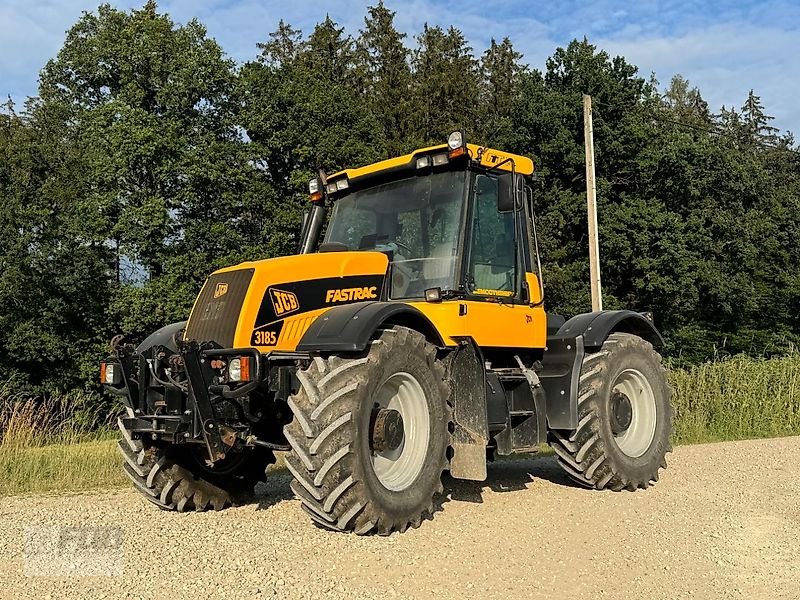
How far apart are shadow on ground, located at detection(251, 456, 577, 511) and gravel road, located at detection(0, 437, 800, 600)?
0.17ft

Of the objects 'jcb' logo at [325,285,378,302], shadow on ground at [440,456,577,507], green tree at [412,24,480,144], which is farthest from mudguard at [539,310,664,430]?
green tree at [412,24,480,144]

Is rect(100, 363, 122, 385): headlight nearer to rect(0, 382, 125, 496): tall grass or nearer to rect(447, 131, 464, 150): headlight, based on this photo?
rect(0, 382, 125, 496): tall grass

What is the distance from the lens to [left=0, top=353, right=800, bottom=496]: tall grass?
31.3 ft

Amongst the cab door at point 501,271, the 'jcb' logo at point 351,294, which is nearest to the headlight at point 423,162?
the cab door at point 501,271

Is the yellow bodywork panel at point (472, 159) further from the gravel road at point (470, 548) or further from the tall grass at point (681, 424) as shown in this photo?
the tall grass at point (681, 424)

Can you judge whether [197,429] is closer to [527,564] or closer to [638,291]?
[527,564]

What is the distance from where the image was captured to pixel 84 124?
3144 cm

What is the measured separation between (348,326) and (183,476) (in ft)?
7.16

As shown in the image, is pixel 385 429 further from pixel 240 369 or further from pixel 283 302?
pixel 283 302

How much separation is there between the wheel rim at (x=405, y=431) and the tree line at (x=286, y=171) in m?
23.9

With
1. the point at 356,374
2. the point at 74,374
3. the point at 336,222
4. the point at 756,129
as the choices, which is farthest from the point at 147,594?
the point at 756,129

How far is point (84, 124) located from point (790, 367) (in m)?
26.6

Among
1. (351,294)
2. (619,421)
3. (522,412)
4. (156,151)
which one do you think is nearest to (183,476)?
(351,294)

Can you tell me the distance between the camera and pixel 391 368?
19.1 feet
